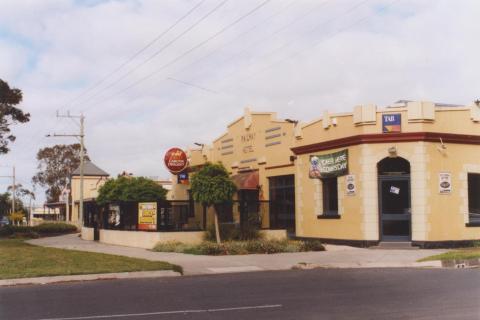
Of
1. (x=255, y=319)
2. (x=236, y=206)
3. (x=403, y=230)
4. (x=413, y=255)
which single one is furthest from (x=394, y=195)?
(x=255, y=319)

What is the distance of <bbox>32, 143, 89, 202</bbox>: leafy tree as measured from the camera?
73.4 metres

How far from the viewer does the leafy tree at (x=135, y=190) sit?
101ft

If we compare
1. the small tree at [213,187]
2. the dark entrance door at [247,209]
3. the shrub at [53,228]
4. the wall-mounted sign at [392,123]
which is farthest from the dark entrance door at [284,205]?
the shrub at [53,228]

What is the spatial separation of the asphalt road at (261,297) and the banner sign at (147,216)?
1005cm

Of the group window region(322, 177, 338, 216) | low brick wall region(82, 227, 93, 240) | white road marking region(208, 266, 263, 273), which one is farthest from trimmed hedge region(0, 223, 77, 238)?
white road marking region(208, 266, 263, 273)

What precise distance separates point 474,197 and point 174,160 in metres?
15.3

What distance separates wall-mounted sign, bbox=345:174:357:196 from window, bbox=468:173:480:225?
14.0 feet

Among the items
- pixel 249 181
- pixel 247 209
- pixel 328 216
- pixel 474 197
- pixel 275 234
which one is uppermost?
pixel 249 181

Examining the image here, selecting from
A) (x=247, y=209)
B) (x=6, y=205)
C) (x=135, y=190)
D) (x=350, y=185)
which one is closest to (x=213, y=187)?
(x=247, y=209)

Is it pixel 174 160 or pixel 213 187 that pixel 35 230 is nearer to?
pixel 174 160

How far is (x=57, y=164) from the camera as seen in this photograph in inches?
2923

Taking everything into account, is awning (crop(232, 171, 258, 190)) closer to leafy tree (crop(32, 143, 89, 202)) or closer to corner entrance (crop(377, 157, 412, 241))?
corner entrance (crop(377, 157, 412, 241))

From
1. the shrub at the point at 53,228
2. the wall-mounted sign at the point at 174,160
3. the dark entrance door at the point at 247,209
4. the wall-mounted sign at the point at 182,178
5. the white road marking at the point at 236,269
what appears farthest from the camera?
the shrub at the point at 53,228

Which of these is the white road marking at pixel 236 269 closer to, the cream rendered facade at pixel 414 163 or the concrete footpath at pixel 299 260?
the concrete footpath at pixel 299 260
